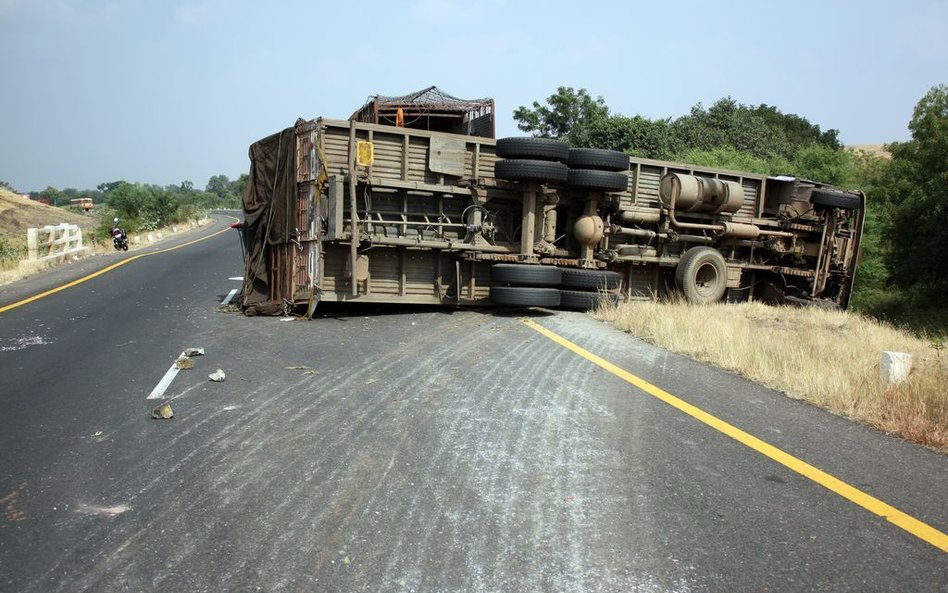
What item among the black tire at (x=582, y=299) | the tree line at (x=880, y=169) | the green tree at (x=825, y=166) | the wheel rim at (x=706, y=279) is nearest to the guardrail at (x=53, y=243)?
the black tire at (x=582, y=299)

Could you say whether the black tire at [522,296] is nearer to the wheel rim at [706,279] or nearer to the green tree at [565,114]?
the wheel rim at [706,279]

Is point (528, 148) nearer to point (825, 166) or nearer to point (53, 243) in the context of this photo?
point (53, 243)

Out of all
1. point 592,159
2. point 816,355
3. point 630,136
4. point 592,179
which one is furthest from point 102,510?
point 630,136

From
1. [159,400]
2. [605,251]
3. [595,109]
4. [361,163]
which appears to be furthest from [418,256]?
[595,109]

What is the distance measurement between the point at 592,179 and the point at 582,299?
213 cm

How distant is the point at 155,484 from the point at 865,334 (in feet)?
31.2

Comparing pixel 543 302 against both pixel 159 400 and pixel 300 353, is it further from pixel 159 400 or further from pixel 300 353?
pixel 159 400

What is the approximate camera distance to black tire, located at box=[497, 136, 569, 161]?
35.6ft

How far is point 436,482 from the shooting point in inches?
159

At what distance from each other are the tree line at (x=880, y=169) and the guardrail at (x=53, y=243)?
2280cm

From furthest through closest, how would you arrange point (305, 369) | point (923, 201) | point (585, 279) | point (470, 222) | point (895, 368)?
point (923, 201), point (470, 222), point (585, 279), point (305, 369), point (895, 368)

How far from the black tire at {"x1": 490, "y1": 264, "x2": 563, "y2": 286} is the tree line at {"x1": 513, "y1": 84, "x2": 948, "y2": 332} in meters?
10.4

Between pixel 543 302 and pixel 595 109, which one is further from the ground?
pixel 595 109

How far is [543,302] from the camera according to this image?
10.8 metres
